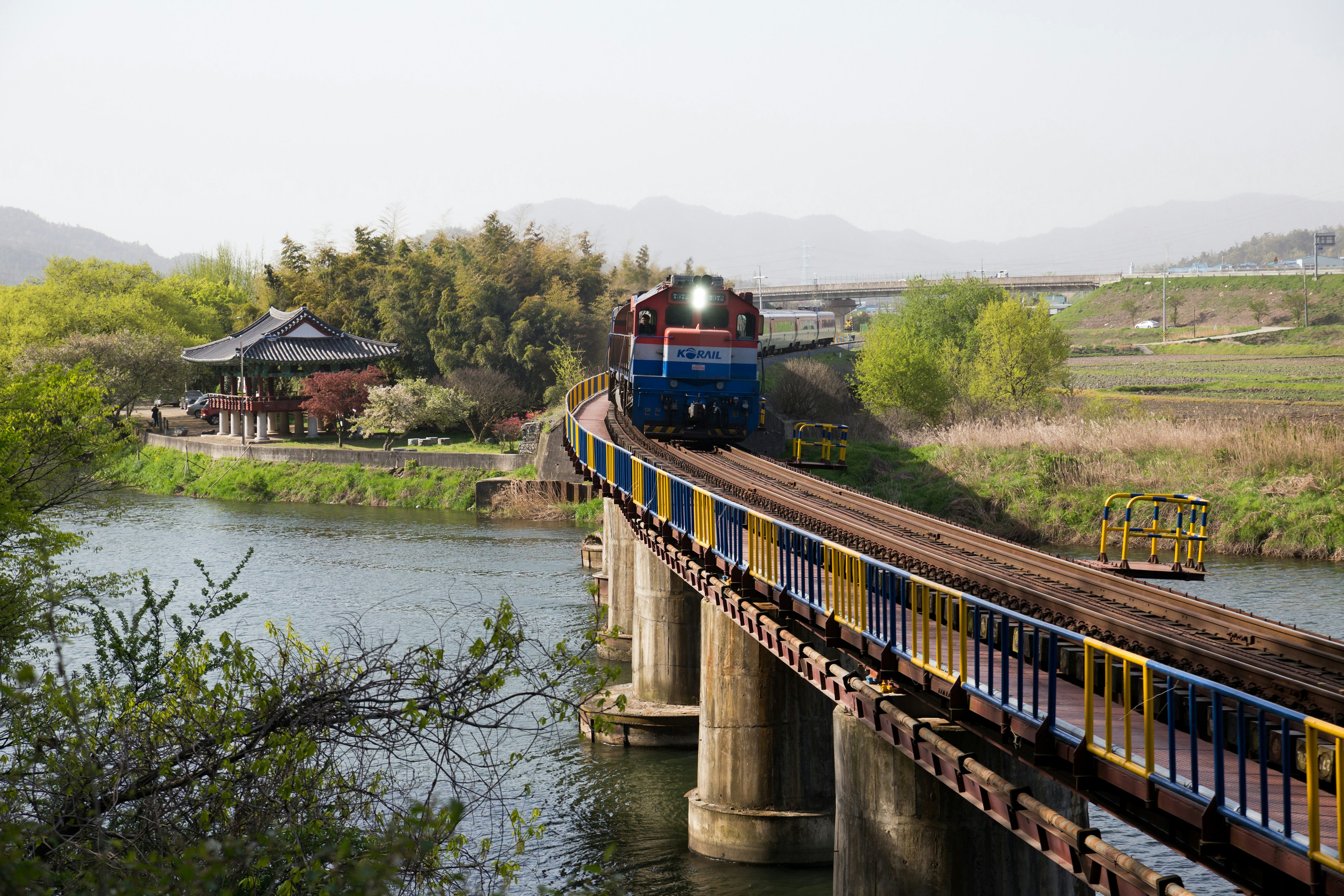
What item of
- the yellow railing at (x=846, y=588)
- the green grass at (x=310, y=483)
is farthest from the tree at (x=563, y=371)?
the yellow railing at (x=846, y=588)

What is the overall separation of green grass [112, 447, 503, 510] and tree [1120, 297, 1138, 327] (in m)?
94.7

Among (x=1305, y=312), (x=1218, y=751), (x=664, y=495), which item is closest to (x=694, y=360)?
(x=664, y=495)

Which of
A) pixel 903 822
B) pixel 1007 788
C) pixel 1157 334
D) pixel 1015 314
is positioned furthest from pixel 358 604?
pixel 1157 334

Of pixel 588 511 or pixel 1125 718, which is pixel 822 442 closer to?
pixel 588 511

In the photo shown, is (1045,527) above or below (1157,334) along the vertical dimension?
→ below

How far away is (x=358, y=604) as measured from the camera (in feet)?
97.3

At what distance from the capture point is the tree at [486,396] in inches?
2483

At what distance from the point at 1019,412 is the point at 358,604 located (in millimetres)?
32316

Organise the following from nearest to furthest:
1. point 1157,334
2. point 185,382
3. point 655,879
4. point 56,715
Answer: point 56,715 → point 655,879 → point 185,382 → point 1157,334

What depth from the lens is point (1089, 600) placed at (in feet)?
38.3

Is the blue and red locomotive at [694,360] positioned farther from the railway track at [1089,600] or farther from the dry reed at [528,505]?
the dry reed at [528,505]

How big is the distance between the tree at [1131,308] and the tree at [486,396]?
273 feet

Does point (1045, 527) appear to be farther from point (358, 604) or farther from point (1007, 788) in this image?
point (1007, 788)

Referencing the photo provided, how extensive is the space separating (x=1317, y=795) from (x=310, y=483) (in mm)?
53296
